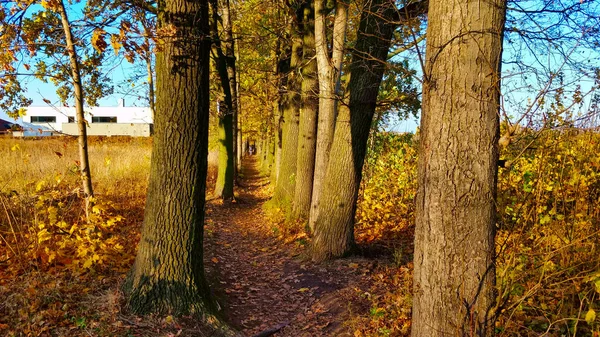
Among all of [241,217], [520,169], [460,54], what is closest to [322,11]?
[520,169]

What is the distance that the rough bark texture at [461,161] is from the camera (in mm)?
2551

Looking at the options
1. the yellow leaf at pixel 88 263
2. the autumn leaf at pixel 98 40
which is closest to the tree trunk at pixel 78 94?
the yellow leaf at pixel 88 263

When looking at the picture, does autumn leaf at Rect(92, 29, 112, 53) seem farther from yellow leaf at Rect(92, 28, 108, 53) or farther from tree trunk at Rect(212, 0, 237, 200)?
tree trunk at Rect(212, 0, 237, 200)

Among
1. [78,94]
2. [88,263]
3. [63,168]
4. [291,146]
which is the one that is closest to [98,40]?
[78,94]

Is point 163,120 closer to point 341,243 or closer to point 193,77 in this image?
point 193,77

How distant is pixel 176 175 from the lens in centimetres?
422

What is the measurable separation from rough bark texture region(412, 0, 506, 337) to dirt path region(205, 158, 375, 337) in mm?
1907

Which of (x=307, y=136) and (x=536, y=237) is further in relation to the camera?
(x=307, y=136)

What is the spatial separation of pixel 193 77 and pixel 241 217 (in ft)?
24.0

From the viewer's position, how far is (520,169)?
6680 mm

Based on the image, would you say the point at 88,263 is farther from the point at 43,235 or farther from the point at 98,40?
the point at 98,40

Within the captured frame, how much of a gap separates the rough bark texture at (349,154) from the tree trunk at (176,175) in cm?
273

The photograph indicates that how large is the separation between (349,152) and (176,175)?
3126 millimetres

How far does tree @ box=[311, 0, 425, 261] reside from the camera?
6.22m
